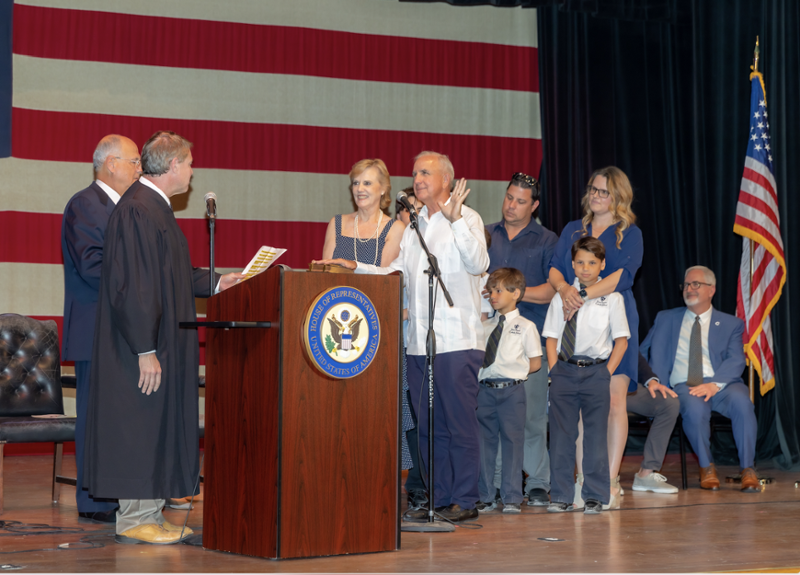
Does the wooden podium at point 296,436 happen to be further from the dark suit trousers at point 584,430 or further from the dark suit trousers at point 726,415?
the dark suit trousers at point 726,415

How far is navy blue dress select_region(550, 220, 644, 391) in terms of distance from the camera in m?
4.79

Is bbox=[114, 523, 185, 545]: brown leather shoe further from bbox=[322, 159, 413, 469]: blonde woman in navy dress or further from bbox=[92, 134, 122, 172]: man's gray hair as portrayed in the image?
bbox=[92, 134, 122, 172]: man's gray hair

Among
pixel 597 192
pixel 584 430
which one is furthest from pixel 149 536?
pixel 597 192

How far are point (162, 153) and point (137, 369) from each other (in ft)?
2.81

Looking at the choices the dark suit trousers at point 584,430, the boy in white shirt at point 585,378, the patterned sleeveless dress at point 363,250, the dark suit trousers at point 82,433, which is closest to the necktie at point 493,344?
the boy in white shirt at point 585,378

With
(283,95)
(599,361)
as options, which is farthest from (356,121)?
(599,361)

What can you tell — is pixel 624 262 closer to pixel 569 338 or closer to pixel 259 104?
pixel 569 338

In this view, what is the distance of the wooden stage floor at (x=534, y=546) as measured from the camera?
305cm

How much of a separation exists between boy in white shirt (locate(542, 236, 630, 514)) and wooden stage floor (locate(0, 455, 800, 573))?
0.19m

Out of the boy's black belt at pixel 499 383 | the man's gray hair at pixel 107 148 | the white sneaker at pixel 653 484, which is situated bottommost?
the white sneaker at pixel 653 484

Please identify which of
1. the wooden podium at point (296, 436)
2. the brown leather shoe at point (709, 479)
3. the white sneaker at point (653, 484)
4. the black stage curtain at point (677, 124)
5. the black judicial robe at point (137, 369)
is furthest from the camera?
the black stage curtain at point (677, 124)

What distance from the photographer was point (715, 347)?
573 centimetres

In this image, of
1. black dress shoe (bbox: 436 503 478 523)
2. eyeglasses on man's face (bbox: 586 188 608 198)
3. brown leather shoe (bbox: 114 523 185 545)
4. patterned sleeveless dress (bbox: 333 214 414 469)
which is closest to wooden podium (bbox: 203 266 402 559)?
brown leather shoe (bbox: 114 523 185 545)

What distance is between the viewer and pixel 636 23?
23.6 feet
